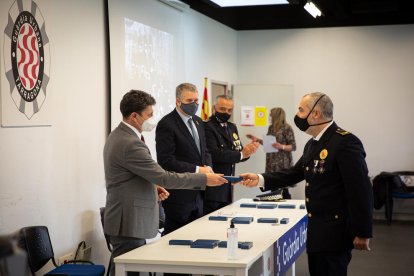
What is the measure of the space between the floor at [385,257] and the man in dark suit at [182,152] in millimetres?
1416

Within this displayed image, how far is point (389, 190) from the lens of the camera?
32.4ft

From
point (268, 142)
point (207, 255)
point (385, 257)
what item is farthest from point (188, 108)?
point (268, 142)

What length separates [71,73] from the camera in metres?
5.33

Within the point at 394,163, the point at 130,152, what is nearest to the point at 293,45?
the point at 394,163

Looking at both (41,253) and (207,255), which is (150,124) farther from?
(207,255)

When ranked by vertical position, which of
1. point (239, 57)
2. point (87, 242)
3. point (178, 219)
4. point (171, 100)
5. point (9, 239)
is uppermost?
point (239, 57)

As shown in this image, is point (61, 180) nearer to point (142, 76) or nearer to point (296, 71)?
point (142, 76)

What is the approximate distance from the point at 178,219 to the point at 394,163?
667cm

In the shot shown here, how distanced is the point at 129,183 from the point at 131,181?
17mm

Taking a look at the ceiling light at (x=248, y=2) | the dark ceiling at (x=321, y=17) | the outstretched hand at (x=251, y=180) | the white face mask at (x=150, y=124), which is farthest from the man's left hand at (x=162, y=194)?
the dark ceiling at (x=321, y=17)

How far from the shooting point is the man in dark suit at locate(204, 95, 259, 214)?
207 inches

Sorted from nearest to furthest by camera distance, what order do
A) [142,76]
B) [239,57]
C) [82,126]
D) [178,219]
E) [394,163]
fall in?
[178,219], [82,126], [142,76], [394,163], [239,57]

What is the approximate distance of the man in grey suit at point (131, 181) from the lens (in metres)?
3.71

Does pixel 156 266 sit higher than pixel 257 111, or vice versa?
pixel 257 111
